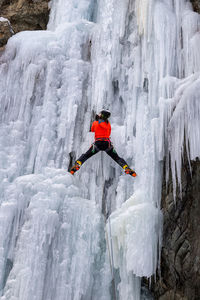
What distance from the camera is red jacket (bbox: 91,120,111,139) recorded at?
569cm

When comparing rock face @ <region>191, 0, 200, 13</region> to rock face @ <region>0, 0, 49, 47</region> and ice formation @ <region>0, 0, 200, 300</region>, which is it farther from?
rock face @ <region>0, 0, 49, 47</region>

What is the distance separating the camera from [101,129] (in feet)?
18.8

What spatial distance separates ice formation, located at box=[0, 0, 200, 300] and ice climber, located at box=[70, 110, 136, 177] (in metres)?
0.26

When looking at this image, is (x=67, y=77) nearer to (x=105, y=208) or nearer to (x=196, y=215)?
(x=105, y=208)

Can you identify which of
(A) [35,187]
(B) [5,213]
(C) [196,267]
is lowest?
(C) [196,267]

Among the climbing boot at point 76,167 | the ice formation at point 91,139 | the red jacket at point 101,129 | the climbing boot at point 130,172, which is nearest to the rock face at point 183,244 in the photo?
the ice formation at point 91,139

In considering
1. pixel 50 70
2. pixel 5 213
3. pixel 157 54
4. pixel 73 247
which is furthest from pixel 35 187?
pixel 157 54

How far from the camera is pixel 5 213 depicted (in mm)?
5309

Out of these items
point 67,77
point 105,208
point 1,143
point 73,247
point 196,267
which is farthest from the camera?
point 67,77

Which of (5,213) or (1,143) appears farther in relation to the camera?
(1,143)

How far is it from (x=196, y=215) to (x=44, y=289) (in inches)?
97.1

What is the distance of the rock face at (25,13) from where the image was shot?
28.1 feet

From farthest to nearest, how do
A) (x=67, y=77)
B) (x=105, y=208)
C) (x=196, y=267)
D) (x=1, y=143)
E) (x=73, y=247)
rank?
(x=67, y=77), (x=1, y=143), (x=105, y=208), (x=73, y=247), (x=196, y=267)

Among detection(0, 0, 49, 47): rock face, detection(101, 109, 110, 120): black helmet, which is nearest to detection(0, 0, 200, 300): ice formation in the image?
detection(101, 109, 110, 120): black helmet
